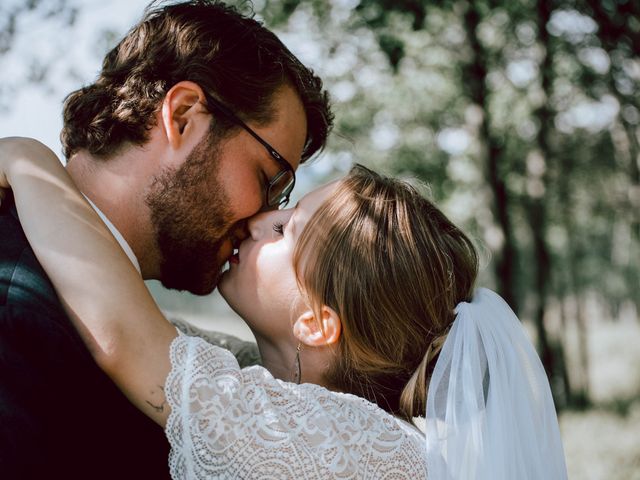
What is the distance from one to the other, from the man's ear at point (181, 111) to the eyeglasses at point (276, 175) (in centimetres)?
6

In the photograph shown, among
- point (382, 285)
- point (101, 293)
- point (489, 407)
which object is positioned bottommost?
point (489, 407)

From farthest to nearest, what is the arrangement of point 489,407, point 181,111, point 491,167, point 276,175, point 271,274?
1. point 491,167
2. point 276,175
3. point 181,111
4. point 271,274
5. point 489,407

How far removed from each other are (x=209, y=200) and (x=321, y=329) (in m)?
0.78

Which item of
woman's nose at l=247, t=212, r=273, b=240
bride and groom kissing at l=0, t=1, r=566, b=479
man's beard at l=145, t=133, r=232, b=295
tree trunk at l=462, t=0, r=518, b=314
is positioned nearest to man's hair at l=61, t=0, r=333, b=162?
bride and groom kissing at l=0, t=1, r=566, b=479

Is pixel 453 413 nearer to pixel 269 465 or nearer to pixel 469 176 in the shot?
pixel 269 465

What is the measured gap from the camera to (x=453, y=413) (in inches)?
97.7

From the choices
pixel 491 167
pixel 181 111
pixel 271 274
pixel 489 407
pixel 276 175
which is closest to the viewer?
pixel 489 407

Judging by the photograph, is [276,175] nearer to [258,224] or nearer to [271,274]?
[258,224]

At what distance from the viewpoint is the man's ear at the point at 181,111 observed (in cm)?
292

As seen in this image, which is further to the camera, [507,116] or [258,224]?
[507,116]

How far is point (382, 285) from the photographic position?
2746 millimetres

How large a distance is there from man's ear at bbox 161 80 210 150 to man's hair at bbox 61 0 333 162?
0.21 feet

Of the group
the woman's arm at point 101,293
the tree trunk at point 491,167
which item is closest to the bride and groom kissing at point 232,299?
the woman's arm at point 101,293

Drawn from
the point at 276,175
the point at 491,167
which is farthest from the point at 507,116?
the point at 276,175
